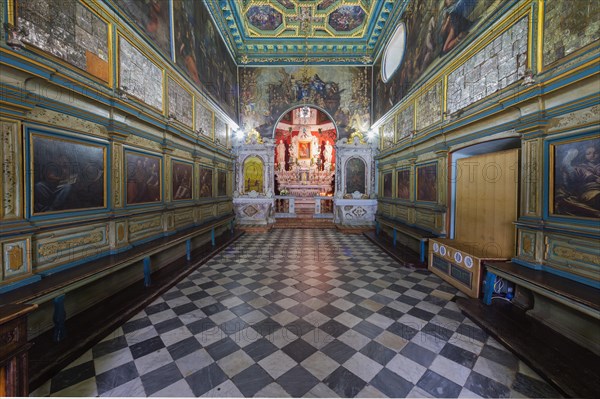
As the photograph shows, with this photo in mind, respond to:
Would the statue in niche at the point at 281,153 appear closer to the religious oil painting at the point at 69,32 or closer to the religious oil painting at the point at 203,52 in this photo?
the religious oil painting at the point at 203,52

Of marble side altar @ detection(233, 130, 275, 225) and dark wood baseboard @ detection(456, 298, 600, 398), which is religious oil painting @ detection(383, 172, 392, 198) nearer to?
marble side altar @ detection(233, 130, 275, 225)

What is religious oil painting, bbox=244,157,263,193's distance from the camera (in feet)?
40.3

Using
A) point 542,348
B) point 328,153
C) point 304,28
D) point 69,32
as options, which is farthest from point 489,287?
point 328,153

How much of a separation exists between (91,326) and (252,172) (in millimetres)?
9801

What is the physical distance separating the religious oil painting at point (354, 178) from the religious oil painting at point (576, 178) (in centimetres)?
856

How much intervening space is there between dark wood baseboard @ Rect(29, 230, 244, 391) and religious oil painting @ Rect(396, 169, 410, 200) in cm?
731

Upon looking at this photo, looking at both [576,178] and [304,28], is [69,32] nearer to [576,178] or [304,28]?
[576,178]

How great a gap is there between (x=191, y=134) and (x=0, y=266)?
531 centimetres

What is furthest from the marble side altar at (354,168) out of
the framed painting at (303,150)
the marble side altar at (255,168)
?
the framed painting at (303,150)

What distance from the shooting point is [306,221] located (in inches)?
477

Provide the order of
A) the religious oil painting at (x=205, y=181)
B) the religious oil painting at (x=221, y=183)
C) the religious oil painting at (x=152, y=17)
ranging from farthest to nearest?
the religious oil painting at (x=221, y=183) → the religious oil painting at (x=205, y=181) → the religious oil painting at (x=152, y=17)

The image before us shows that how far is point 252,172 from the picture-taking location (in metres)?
12.3

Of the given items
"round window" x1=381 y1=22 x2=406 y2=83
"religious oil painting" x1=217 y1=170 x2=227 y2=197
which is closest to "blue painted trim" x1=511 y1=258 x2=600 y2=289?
"round window" x1=381 y1=22 x2=406 y2=83

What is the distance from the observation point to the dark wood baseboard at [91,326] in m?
2.38
